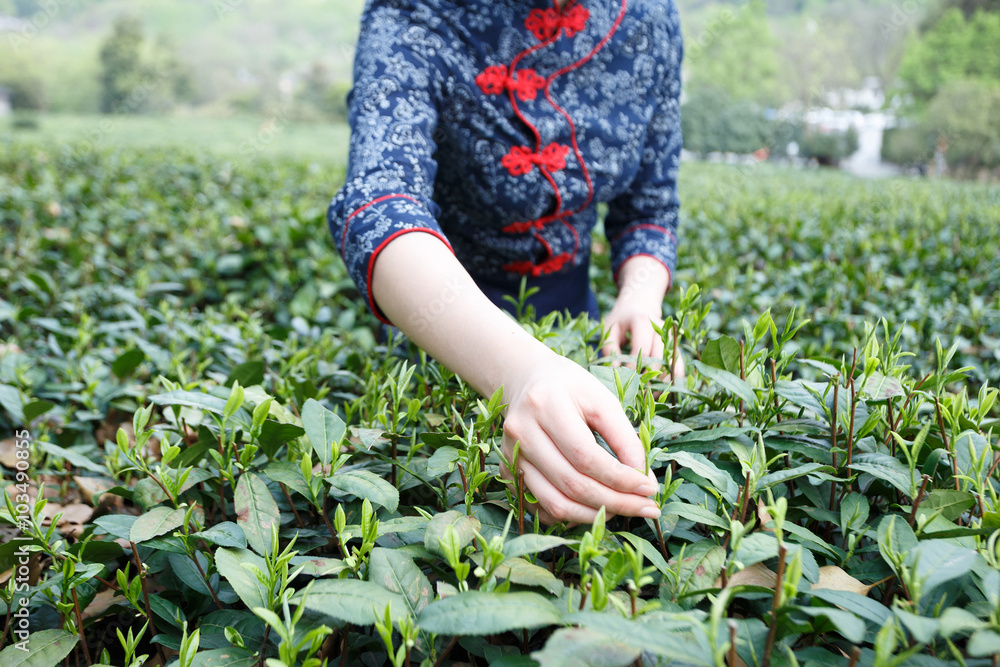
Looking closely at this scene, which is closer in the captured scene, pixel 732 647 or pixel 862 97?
pixel 732 647

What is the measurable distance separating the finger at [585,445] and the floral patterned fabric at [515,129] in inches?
19.8

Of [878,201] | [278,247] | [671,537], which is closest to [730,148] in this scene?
[878,201]

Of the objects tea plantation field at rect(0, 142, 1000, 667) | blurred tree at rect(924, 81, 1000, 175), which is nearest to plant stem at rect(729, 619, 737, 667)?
tea plantation field at rect(0, 142, 1000, 667)

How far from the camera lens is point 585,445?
69 centimetres

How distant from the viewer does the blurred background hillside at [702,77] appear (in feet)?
40.5

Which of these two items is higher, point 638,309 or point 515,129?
point 515,129

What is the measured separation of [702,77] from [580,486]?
30.1 meters

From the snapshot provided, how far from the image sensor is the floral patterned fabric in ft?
4.23

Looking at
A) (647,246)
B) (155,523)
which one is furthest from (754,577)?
(647,246)

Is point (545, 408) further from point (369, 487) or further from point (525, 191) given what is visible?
point (525, 191)

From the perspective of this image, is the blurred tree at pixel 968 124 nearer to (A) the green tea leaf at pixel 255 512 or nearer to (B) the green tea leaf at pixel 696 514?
(B) the green tea leaf at pixel 696 514

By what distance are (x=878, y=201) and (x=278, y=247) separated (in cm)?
454

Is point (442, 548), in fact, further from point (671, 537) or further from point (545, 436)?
point (671, 537)

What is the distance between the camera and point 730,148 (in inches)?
776
